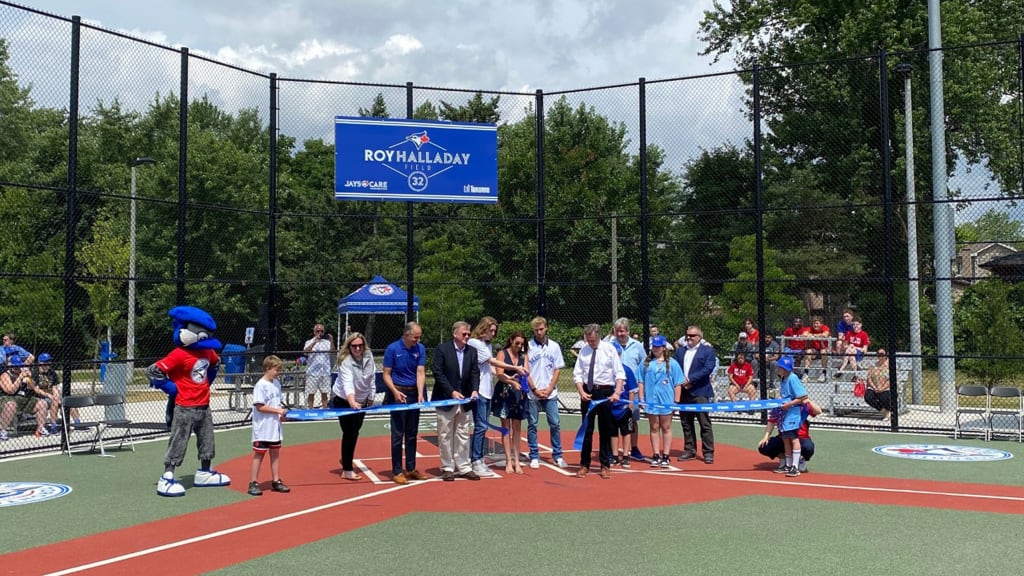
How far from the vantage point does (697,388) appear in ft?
39.7

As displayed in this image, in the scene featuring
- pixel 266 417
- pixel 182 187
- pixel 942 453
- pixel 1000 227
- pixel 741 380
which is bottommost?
pixel 942 453

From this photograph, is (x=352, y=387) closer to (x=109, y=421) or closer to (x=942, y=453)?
(x=109, y=421)

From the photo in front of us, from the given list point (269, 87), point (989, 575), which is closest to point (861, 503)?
point (989, 575)

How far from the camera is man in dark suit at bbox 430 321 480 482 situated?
10445 millimetres

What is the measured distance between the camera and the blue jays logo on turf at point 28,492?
912cm

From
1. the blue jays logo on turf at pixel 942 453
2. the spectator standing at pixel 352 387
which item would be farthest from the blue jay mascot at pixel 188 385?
the blue jays logo on turf at pixel 942 453

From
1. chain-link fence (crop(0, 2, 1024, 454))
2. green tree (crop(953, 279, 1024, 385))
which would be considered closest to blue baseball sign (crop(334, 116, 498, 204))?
chain-link fence (crop(0, 2, 1024, 454))

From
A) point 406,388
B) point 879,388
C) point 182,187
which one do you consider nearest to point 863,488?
point 406,388

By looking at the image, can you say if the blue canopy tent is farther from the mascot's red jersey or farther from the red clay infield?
the mascot's red jersey

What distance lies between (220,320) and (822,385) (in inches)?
1026

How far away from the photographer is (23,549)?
282 inches

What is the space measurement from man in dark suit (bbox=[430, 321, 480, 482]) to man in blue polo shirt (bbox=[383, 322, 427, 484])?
25 cm

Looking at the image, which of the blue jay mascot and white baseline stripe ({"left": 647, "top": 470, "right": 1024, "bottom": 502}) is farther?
the blue jay mascot

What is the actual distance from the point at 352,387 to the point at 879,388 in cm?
1085
